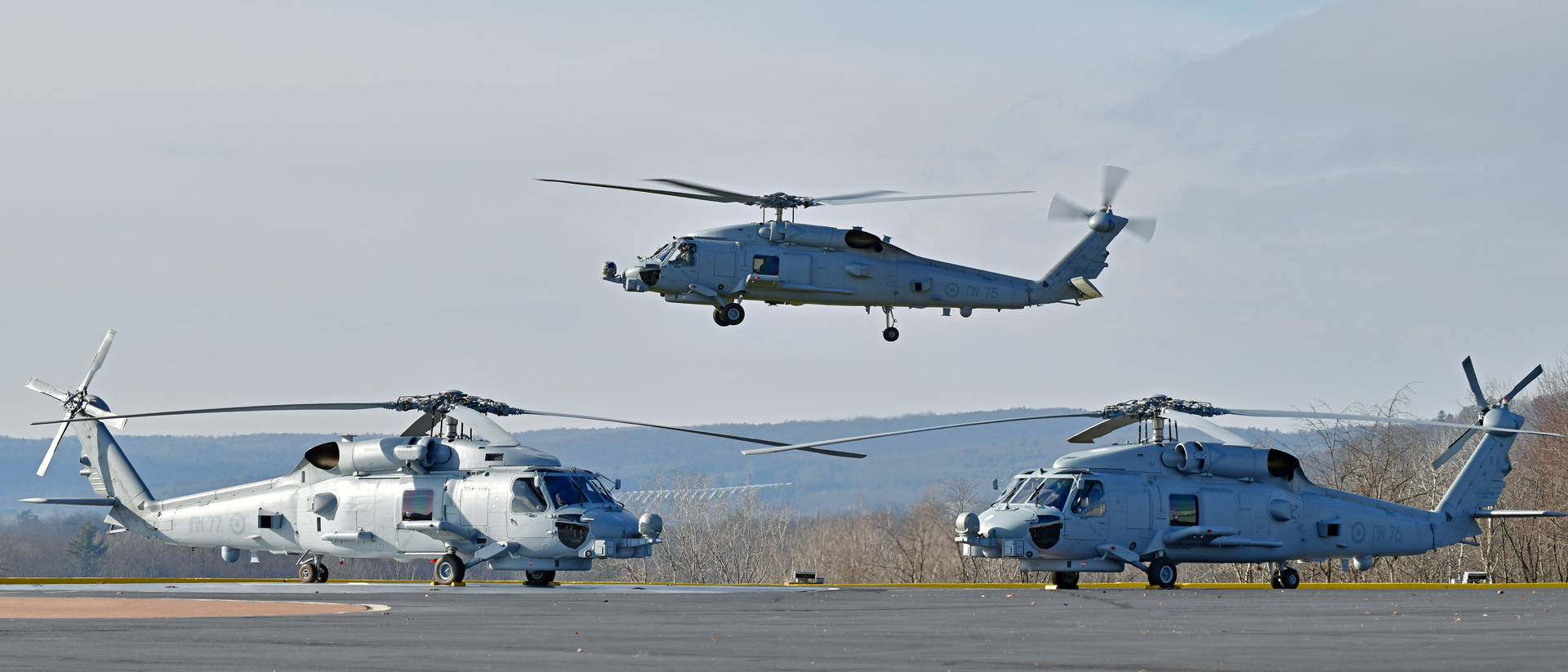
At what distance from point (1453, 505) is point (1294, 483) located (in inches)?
149

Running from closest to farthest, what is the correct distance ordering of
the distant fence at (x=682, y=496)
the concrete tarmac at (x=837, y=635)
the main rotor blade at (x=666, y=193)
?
the concrete tarmac at (x=837, y=635) → the main rotor blade at (x=666, y=193) → the distant fence at (x=682, y=496)

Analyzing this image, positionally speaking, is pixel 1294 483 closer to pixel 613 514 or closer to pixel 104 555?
pixel 613 514

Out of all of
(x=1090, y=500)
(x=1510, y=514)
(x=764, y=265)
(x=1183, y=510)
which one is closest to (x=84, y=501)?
(x=764, y=265)

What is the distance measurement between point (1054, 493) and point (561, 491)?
382 inches

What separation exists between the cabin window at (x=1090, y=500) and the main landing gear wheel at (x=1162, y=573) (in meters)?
1.54

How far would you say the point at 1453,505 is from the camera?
33594 millimetres

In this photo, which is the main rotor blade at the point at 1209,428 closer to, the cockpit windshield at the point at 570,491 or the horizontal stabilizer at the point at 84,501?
the cockpit windshield at the point at 570,491

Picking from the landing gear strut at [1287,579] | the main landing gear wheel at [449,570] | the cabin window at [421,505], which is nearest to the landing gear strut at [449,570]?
the main landing gear wheel at [449,570]

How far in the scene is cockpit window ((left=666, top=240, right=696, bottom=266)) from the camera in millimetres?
37562

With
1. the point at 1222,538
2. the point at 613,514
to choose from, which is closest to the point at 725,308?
the point at 613,514

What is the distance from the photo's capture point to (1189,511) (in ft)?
104

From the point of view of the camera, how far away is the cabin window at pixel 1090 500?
31.0 m

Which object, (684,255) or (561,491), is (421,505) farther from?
(684,255)

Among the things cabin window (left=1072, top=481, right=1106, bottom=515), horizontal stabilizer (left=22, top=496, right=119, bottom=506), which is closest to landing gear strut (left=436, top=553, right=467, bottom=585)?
horizontal stabilizer (left=22, top=496, right=119, bottom=506)
